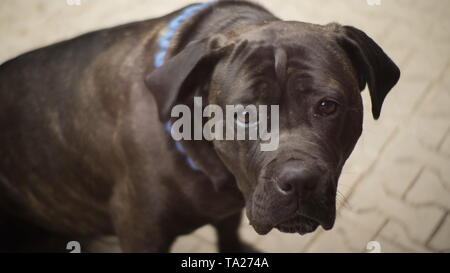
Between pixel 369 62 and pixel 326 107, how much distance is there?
0.28 meters

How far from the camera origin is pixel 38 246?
306cm

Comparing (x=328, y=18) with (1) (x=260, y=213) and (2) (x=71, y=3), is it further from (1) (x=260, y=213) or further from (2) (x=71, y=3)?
(1) (x=260, y=213)

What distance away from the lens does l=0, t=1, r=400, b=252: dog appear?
2035mm

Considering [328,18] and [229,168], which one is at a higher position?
[229,168]

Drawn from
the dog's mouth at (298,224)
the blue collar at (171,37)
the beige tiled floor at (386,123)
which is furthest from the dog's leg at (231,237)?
the dog's mouth at (298,224)

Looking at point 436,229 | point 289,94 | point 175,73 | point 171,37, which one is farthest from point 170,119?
point 436,229

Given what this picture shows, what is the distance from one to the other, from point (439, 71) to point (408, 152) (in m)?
0.78

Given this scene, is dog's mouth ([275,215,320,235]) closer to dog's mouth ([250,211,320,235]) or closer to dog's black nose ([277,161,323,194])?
dog's mouth ([250,211,320,235])

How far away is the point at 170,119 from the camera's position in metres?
2.21

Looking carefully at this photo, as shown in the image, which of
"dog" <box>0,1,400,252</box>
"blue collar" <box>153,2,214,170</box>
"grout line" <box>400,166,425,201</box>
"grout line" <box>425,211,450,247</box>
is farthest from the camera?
"grout line" <box>400,166,425,201</box>

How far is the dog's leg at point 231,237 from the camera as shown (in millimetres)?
3141

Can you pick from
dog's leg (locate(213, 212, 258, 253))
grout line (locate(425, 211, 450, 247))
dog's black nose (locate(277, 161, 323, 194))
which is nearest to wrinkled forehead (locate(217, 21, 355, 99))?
dog's black nose (locate(277, 161, 323, 194))

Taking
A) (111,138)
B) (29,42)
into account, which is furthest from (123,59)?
(29,42)
